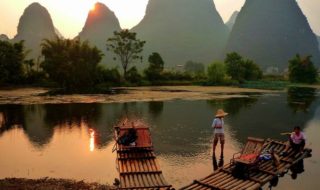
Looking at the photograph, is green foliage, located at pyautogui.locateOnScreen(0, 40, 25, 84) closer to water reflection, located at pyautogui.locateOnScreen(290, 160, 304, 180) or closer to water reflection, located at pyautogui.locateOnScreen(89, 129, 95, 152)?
water reflection, located at pyautogui.locateOnScreen(89, 129, 95, 152)

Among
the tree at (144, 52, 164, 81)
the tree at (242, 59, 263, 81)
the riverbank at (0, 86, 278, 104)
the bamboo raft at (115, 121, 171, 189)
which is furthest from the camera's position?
the tree at (242, 59, 263, 81)

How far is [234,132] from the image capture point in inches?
937

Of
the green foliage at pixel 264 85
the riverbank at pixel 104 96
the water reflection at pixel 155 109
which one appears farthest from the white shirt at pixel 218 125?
the green foliage at pixel 264 85

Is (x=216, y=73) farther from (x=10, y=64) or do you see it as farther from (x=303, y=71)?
(x=10, y=64)

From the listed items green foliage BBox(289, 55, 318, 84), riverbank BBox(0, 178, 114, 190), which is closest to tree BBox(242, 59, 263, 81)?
Result: green foliage BBox(289, 55, 318, 84)

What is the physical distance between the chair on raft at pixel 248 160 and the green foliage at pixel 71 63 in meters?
52.4

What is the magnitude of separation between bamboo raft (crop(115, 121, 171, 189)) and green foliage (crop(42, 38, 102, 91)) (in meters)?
50.3

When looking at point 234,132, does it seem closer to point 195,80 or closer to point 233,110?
point 233,110

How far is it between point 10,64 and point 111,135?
51.8 metres

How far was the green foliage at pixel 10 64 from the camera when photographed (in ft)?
217

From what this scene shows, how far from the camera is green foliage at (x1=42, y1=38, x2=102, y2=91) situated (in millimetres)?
64938

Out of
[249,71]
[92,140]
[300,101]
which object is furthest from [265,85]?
[92,140]

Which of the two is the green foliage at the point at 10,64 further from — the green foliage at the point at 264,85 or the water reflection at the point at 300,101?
the water reflection at the point at 300,101

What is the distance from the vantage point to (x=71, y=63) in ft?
216
